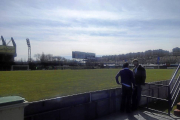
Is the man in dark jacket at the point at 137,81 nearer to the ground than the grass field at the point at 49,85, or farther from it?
farther from it

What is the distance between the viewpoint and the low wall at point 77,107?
14.9ft

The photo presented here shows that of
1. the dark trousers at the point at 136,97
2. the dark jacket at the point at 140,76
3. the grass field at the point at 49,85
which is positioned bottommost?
the grass field at the point at 49,85

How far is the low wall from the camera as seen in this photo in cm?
453

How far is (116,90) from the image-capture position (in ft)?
22.5

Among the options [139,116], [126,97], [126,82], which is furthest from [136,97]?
[126,82]

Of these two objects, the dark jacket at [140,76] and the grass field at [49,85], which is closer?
the dark jacket at [140,76]

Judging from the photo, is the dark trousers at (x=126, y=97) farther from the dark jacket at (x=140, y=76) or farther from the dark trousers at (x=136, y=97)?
the dark jacket at (x=140, y=76)

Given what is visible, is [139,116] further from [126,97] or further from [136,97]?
[136,97]

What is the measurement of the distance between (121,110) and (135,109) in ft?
2.11

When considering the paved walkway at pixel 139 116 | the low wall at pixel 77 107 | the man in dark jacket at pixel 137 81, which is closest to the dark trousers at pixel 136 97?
the man in dark jacket at pixel 137 81

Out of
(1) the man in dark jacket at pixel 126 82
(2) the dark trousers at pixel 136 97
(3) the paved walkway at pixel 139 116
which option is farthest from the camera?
(2) the dark trousers at pixel 136 97

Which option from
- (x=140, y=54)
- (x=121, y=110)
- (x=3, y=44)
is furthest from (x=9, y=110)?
(x=140, y=54)

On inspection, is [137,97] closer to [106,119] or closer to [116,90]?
[116,90]

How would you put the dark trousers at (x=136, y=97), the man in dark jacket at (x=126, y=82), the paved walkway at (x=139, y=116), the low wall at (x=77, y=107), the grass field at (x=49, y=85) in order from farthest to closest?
1. the grass field at (x=49, y=85)
2. the dark trousers at (x=136, y=97)
3. the man in dark jacket at (x=126, y=82)
4. the paved walkway at (x=139, y=116)
5. the low wall at (x=77, y=107)
